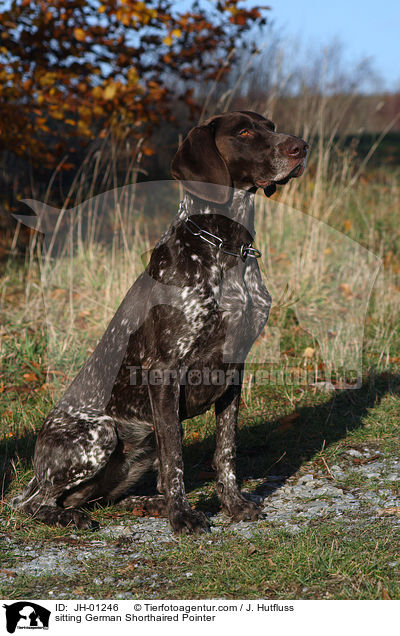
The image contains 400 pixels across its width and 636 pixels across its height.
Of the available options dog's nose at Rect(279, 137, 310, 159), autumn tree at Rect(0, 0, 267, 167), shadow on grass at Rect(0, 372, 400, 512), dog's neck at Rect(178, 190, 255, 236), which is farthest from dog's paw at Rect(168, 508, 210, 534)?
autumn tree at Rect(0, 0, 267, 167)

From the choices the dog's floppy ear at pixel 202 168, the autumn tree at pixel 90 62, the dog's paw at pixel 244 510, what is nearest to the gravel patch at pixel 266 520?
the dog's paw at pixel 244 510

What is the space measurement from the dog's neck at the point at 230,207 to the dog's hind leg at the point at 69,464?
Answer: 1.12 m

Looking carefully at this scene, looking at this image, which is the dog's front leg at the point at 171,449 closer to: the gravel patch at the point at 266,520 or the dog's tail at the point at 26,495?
the gravel patch at the point at 266,520

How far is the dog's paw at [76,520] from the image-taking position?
329 centimetres

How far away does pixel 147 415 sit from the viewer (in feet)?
11.1

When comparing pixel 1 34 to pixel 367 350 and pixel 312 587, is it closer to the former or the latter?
pixel 367 350

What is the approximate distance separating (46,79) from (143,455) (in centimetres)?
477

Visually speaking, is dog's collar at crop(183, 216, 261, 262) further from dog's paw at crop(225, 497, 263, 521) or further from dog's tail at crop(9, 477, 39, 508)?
dog's tail at crop(9, 477, 39, 508)
